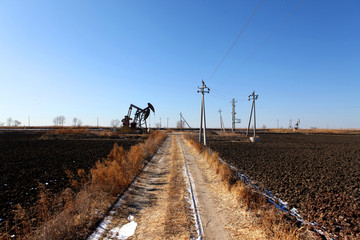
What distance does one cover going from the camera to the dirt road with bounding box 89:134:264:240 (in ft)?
15.3

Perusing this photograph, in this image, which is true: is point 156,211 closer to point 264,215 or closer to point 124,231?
point 124,231

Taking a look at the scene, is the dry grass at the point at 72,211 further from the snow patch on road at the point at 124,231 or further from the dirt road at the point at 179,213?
the snow patch on road at the point at 124,231

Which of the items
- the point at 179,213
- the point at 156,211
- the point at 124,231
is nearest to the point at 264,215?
the point at 179,213

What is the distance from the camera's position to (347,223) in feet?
16.2

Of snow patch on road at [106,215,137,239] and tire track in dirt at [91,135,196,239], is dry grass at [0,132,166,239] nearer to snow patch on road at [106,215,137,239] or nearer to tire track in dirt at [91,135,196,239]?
tire track in dirt at [91,135,196,239]

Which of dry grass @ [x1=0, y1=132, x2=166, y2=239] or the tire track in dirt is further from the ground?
dry grass @ [x1=0, y1=132, x2=166, y2=239]

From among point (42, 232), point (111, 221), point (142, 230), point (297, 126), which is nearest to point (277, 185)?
point (142, 230)

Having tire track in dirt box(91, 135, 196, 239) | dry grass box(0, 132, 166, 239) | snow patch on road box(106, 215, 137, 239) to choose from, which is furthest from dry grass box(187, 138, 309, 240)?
dry grass box(0, 132, 166, 239)

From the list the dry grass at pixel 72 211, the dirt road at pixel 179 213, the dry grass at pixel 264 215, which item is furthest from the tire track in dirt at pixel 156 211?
the dry grass at pixel 264 215

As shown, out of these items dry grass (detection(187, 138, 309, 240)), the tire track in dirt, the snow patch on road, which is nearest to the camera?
dry grass (detection(187, 138, 309, 240))

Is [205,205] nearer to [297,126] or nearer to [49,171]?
[49,171]

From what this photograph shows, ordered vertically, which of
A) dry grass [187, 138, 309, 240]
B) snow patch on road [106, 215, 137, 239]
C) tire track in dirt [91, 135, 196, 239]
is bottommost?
snow patch on road [106, 215, 137, 239]

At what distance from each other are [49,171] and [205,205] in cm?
930

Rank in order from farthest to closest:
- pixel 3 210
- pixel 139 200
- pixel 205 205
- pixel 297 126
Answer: pixel 297 126
pixel 139 200
pixel 205 205
pixel 3 210
